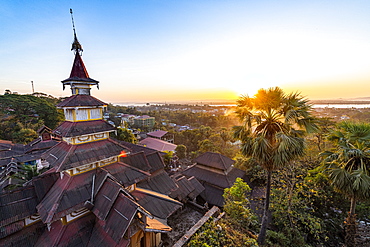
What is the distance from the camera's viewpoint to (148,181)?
9984 millimetres

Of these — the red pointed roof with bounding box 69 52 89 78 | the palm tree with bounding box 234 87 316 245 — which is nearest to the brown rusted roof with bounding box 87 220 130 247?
the palm tree with bounding box 234 87 316 245

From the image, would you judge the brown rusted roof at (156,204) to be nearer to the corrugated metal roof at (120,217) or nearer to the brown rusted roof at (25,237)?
the corrugated metal roof at (120,217)

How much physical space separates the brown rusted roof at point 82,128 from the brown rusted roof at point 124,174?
197cm

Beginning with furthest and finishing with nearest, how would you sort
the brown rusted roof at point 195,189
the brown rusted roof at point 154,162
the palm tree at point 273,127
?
the brown rusted roof at point 195,189 → the brown rusted roof at point 154,162 → the palm tree at point 273,127

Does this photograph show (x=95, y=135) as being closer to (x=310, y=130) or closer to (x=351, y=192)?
(x=310, y=130)

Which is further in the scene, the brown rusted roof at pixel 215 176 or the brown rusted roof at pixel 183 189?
the brown rusted roof at pixel 215 176

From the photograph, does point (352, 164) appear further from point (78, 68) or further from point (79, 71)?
point (78, 68)

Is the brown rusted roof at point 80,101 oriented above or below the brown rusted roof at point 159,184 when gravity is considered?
above

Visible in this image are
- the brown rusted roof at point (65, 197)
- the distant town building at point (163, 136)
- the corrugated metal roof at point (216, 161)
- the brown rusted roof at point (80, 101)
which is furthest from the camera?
the distant town building at point (163, 136)

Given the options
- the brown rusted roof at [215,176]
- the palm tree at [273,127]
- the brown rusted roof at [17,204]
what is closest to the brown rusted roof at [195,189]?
the brown rusted roof at [215,176]

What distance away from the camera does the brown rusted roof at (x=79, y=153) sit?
593cm

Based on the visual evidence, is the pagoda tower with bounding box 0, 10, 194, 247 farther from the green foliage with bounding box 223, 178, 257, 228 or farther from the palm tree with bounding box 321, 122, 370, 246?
the palm tree with bounding box 321, 122, 370, 246

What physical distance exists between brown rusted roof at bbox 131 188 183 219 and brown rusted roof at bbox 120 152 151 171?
2.02 metres

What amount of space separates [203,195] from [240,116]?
9.22 m
